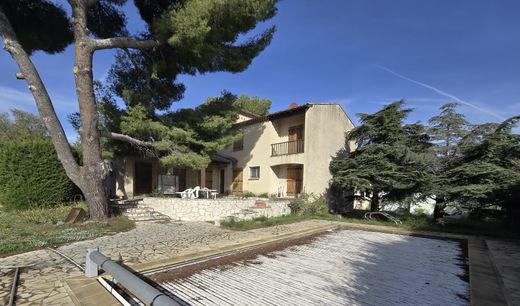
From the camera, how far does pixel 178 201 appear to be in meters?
11.5

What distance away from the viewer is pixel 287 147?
1739cm

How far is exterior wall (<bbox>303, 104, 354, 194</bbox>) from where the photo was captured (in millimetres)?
15031

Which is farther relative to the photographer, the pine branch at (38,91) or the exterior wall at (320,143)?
the exterior wall at (320,143)

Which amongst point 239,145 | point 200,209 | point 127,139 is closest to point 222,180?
point 239,145

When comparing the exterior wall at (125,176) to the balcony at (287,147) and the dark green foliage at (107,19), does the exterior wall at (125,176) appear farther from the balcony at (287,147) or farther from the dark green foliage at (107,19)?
the balcony at (287,147)

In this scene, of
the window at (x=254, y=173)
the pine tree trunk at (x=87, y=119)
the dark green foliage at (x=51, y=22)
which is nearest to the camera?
the pine tree trunk at (x=87, y=119)

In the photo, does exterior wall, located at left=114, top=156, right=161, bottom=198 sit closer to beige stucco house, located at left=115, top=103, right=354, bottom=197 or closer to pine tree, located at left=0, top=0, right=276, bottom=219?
beige stucco house, located at left=115, top=103, right=354, bottom=197

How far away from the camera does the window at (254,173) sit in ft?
60.3

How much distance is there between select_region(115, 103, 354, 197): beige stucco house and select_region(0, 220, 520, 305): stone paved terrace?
617cm

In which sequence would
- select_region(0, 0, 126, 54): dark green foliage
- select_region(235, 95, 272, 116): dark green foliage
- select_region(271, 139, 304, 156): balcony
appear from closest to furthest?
select_region(0, 0, 126, 54): dark green foliage, select_region(271, 139, 304, 156): balcony, select_region(235, 95, 272, 116): dark green foliage

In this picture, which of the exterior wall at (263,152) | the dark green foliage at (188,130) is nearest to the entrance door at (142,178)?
the dark green foliage at (188,130)

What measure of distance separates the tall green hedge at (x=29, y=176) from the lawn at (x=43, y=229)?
624 millimetres

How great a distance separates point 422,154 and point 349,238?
6.70m

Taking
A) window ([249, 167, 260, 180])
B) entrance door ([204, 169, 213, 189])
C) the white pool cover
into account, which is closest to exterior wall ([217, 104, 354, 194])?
window ([249, 167, 260, 180])
